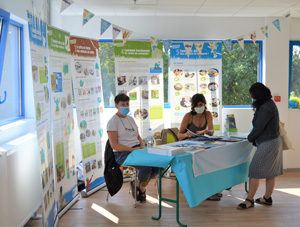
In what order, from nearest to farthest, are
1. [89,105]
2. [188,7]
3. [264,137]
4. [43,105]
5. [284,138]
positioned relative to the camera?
1. [43,105]
2. [264,137]
3. [284,138]
4. [89,105]
5. [188,7]

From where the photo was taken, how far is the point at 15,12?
377 centimetres

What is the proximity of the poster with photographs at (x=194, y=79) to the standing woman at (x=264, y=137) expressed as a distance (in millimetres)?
1964

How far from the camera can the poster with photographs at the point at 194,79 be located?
19.9ft

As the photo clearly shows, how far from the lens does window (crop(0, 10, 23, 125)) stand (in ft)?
12.7

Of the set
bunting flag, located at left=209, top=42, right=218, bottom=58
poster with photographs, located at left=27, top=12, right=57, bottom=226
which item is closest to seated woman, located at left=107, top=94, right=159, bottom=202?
poster with photographs, located at left=27, top=12, right=57, bottom=226

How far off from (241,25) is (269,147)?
2856 millimetres

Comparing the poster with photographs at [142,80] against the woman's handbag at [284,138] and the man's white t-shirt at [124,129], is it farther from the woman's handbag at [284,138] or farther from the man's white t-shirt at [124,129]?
the woman's handbag at [284,138]

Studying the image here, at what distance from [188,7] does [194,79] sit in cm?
131

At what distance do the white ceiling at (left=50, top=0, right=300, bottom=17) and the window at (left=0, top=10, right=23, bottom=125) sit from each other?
1079 mm

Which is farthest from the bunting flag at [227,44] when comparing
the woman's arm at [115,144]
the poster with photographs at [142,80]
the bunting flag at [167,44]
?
the woman's arm at [115,144]

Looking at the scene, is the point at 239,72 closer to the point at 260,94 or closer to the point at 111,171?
the point at 260,94

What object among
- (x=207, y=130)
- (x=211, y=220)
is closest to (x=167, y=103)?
(x=207, y=130)

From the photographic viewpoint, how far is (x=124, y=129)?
14.3 feet

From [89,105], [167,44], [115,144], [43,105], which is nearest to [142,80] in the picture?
[167,44]
